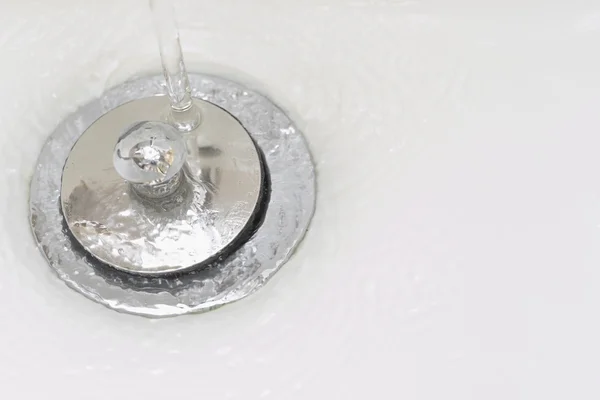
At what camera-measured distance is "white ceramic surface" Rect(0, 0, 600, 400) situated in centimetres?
37

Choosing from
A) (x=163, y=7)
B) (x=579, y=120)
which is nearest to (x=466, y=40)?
(x=579, y=120)

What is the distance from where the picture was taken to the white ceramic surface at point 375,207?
1.21 ft

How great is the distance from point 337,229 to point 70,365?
0.17 meters

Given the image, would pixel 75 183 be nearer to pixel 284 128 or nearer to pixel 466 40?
pixel 284 128

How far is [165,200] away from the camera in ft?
1.36

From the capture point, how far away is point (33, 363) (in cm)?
37

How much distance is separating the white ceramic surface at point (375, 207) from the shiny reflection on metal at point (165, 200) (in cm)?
3

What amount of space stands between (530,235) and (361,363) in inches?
4.8

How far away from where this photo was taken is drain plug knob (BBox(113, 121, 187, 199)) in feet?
1.23

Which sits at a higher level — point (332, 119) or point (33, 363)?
point (332, 119)

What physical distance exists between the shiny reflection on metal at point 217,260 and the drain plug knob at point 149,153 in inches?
1.9

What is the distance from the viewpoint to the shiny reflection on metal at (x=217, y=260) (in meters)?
0.40

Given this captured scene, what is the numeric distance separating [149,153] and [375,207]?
0.14 m

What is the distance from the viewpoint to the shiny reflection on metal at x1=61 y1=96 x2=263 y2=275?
1.31 feet
